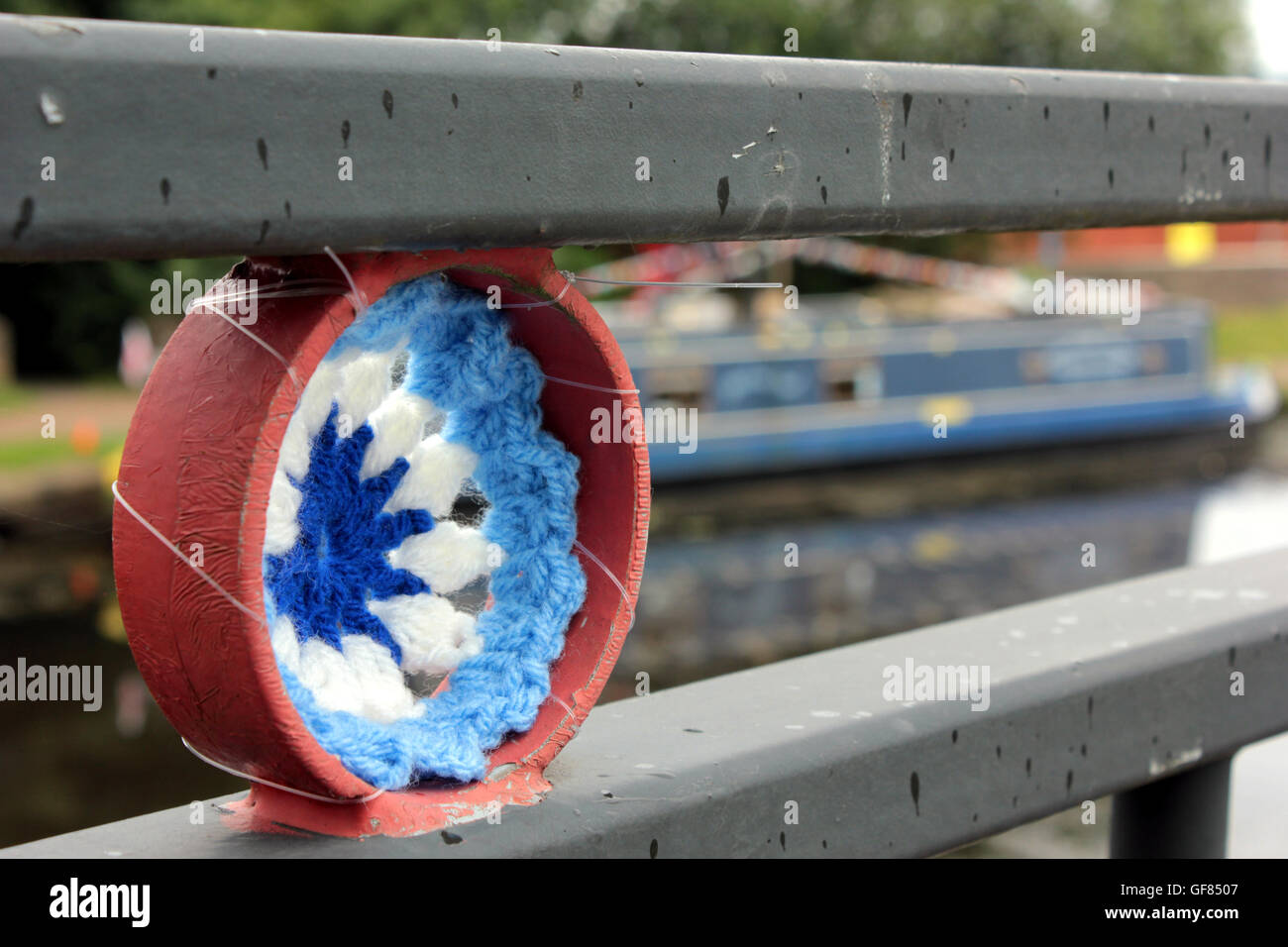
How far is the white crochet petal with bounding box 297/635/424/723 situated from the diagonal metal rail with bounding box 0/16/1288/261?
0.32m

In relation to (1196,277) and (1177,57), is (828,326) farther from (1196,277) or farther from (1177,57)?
(1177,57)

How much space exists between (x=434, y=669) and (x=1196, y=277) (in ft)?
78.3

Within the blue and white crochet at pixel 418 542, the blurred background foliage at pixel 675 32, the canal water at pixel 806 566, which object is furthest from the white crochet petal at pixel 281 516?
the blurred background foliage at pixel 675 32

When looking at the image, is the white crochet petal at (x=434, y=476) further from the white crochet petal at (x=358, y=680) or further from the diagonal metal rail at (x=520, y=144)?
the diagonal metal rail at (x=520, y=144)

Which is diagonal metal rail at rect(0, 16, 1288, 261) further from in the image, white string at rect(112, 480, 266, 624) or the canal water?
the canal water

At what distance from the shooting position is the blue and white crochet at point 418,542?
3.25ft

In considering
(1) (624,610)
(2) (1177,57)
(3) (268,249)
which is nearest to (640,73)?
(3) (268,249)

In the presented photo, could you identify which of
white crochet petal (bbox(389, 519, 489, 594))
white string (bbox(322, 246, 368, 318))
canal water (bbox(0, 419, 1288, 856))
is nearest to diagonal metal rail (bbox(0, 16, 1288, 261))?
white string (bbox(322, 246, 368, 318))

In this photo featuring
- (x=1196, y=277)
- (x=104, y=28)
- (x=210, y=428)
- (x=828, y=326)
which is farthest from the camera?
(x=1196, y=277)

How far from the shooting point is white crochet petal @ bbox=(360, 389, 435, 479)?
1.05m

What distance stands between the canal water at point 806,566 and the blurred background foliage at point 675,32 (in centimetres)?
315

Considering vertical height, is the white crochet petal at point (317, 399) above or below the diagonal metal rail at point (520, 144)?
below

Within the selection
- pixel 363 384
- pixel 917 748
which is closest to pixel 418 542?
pixel 363 384
